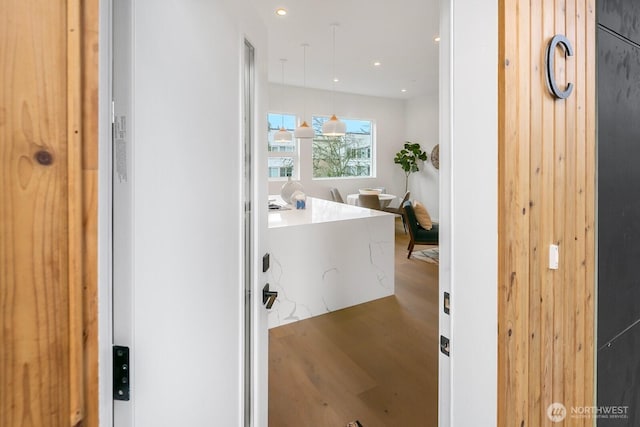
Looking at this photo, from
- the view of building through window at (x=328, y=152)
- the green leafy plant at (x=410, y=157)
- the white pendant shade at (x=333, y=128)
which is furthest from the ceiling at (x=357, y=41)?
the green leafy plant at (x=410, y=157)

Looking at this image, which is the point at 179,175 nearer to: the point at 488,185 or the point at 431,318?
the point at 488,185

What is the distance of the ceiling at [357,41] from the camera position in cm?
391

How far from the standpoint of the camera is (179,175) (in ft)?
2.65

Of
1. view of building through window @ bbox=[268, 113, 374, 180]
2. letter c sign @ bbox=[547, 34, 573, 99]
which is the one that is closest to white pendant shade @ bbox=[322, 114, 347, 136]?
view of building through window @ bbox=[268, 113, 374, 180]

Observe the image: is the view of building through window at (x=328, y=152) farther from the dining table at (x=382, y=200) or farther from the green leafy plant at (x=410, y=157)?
the dining table at (x=382, y=200)

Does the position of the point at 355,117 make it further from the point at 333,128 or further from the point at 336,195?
the point at 333,128

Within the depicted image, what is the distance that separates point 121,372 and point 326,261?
2.82 metres

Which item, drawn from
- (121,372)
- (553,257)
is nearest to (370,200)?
(553,257)

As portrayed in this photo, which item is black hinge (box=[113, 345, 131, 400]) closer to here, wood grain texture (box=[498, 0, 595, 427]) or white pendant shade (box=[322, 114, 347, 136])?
wood grain texture (box=[498, 0, 595, 427])

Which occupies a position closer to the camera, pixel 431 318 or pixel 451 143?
pixel 451 143

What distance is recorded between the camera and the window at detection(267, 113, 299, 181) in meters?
7.88

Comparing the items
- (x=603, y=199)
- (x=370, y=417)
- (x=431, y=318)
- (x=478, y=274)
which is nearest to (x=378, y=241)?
(x=431, y=318)

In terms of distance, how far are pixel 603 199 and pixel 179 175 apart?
65.5 inches

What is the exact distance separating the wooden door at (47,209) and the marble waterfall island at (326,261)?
101 inches
